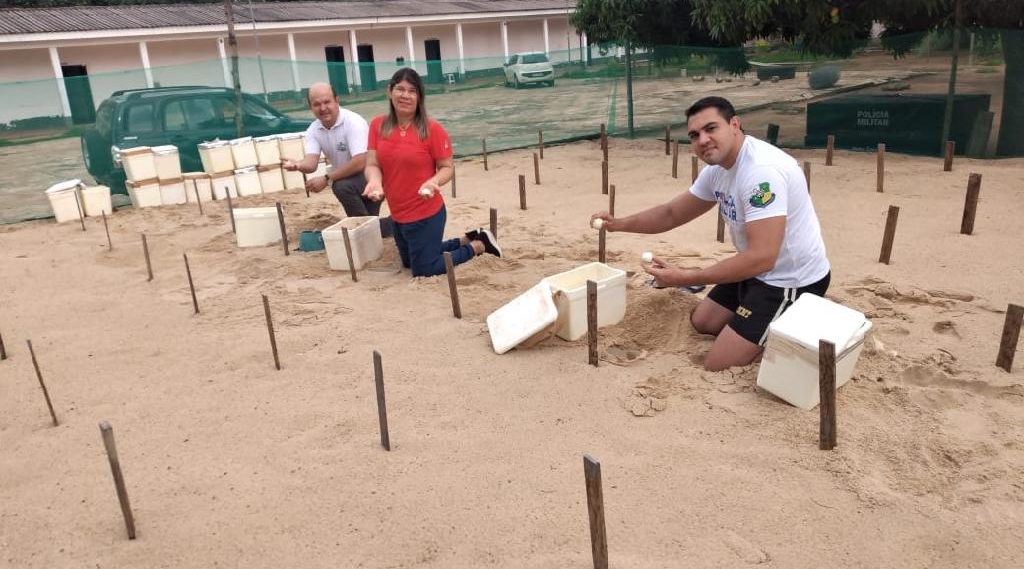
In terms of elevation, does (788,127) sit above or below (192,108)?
below

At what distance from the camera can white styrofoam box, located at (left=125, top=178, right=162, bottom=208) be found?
8117 mm

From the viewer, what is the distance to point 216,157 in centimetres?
837

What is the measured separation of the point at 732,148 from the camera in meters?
3.26

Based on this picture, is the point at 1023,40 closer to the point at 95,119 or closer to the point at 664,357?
the point at 664,357

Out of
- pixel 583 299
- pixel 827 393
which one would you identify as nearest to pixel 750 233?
pixel 827 393

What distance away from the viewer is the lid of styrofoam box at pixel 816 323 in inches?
117

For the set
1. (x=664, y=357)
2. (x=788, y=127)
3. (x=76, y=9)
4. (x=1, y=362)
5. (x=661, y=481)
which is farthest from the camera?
(x=76, y=9)

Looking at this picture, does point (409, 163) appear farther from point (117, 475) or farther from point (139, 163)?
point (139, 163)

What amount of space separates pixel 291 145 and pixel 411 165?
15.7 feet

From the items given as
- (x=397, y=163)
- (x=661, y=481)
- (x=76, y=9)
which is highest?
(x=76, y=9)

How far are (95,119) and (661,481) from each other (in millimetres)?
8797

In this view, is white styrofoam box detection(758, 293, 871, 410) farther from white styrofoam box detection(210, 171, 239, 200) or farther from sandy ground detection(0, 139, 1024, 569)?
white styrofoam box detection(210, 171, 239, 200)

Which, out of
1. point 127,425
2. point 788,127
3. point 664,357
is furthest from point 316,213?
point 788,127

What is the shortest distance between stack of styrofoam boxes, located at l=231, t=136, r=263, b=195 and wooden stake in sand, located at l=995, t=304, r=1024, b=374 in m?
7.62
